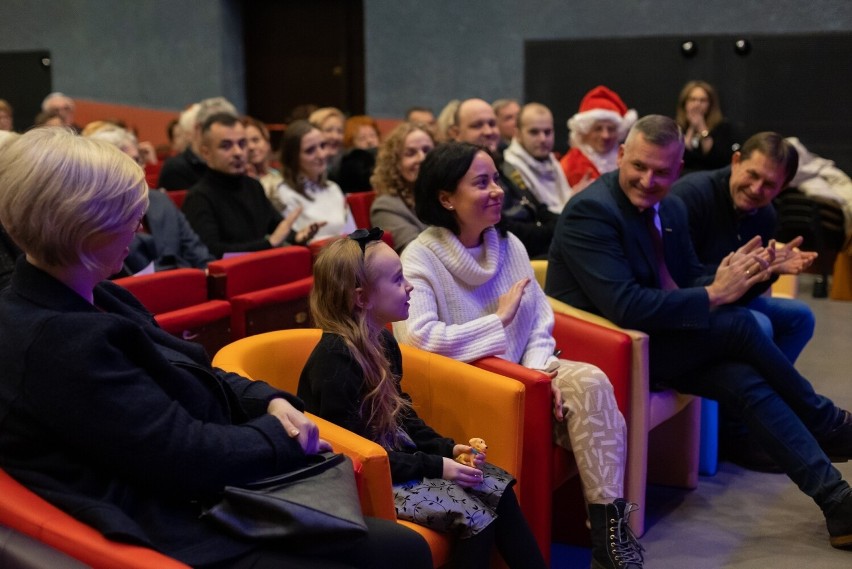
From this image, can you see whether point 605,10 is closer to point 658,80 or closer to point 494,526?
point 658,80

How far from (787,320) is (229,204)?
234cm

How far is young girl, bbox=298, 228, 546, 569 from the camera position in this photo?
2.08m

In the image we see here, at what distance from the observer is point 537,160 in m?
5.13

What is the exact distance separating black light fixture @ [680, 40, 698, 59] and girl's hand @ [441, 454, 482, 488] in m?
6.08

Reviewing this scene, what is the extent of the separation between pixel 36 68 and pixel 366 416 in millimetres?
9311

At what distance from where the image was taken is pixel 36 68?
1022 cm

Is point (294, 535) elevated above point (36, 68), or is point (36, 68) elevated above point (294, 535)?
point (36, 68)

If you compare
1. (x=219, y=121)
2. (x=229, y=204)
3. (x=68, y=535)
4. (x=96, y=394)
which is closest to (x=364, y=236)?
(x=96, y=394)

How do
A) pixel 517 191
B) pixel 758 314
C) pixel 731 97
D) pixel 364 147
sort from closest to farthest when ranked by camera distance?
pixel 758 314, pixel 517 191, pixel 364 147, pixel 731 97

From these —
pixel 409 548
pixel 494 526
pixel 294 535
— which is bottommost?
pixel 494 526

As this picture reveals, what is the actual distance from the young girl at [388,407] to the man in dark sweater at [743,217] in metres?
1.55

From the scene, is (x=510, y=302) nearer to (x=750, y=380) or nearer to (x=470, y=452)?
(x=470, y=452)

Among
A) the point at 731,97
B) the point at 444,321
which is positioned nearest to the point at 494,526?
the point at 444,321

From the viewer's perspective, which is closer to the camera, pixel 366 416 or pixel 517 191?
pixel 366 416
